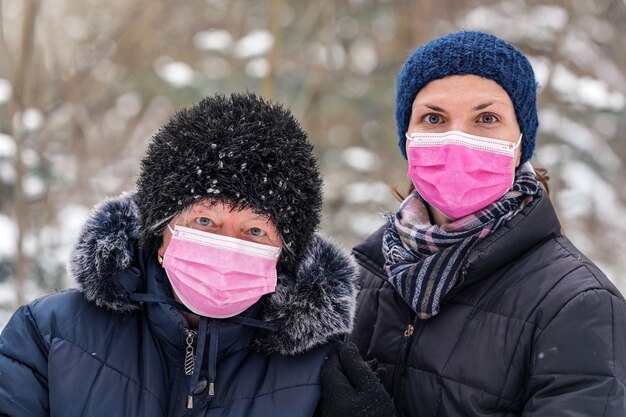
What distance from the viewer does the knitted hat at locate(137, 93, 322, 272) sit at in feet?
7.24

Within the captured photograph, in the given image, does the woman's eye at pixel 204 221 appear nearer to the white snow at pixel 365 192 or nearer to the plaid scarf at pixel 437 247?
the plaid scarf at pixel 437 247

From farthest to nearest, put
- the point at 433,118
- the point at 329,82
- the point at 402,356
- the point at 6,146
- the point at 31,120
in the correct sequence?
the point at 329,82, the point at 31,120, the point at 6,146, the point at 433,118, the point at 402,356

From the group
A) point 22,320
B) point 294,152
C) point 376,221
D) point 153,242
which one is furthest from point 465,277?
point 376,221

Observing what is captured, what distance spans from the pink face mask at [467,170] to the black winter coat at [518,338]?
168mm

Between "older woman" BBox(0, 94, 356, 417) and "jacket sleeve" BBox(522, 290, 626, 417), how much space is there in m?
0.68

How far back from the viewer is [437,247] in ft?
7.75

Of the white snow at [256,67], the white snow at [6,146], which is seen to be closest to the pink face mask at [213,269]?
the white snow at [6,146]

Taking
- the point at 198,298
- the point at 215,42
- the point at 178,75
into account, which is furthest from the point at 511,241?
the point at 215,42

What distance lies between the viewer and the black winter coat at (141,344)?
2.11 meters

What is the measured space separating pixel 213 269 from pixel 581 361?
1.18 m

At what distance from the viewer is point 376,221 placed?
829cm

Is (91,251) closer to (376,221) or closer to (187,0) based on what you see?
(376,221)

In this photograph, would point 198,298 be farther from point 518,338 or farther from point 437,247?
point 518,338

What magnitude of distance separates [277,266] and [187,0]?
8.98 m
